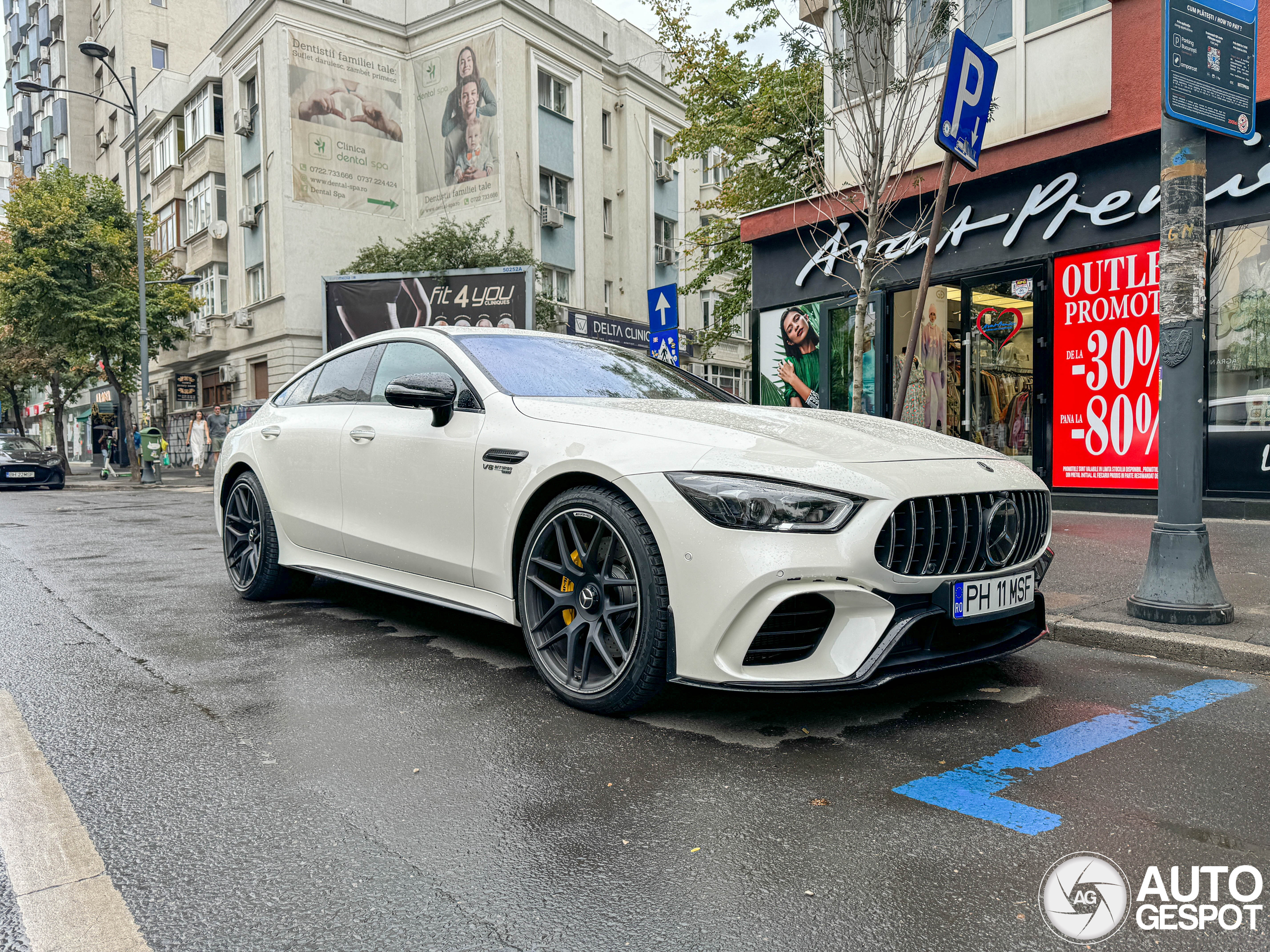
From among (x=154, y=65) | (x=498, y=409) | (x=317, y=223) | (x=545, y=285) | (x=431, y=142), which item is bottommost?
(x=498, y=409)

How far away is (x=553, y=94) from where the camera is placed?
29.7m

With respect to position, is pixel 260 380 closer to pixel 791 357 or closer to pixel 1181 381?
pixel 791 357

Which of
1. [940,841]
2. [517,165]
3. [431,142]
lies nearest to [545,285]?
[517,165]

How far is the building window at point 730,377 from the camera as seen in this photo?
38.5 meters

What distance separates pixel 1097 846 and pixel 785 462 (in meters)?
1.40

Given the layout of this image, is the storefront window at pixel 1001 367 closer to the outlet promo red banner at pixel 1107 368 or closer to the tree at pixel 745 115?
the outlet promo red banner at pixel 1107 368

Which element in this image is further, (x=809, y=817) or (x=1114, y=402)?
(x=1114, y=402)

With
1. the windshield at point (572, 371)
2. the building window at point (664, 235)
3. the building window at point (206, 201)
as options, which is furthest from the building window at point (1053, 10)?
the building window at point (206, 201)

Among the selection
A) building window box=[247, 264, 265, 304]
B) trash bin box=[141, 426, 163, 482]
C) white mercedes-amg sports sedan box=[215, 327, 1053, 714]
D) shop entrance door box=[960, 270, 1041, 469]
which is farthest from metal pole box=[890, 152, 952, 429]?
building window box=[247, 264, 265, 304]

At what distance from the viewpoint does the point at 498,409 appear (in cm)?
388

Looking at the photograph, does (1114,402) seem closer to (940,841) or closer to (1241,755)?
(1241,755)

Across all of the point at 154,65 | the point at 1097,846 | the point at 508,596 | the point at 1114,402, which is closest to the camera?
the point at 1097,846

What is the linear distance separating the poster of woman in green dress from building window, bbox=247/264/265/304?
68.6 feet

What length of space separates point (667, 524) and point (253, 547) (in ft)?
11.3
